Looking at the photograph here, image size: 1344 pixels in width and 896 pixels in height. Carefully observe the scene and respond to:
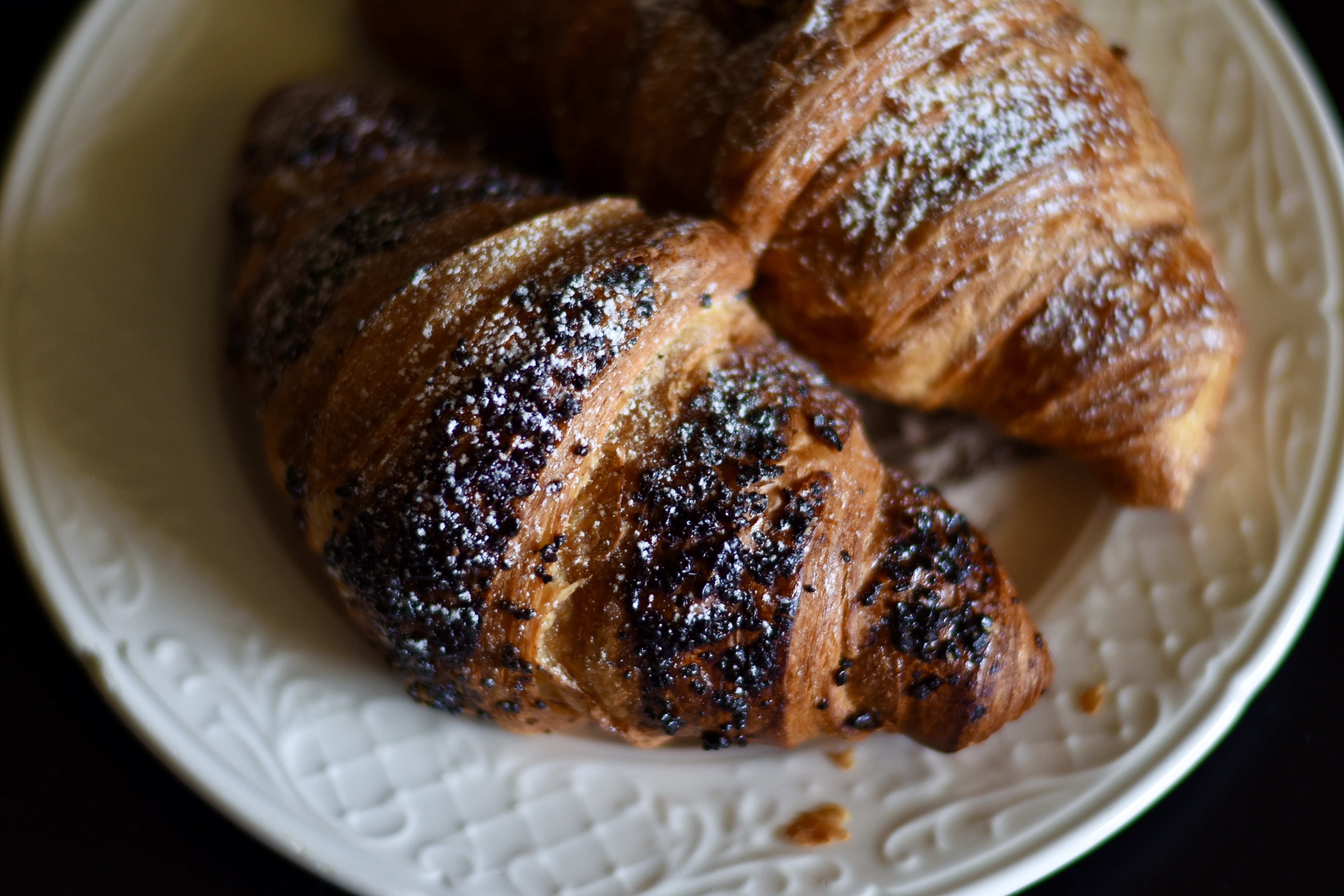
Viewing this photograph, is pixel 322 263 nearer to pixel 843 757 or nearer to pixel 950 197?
pixel 950 197

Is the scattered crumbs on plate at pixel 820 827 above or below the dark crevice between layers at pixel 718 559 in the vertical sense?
below

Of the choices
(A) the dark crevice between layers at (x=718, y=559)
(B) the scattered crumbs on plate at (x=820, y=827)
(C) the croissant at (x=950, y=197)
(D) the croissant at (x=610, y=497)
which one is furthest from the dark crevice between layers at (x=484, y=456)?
(B) the scattered crumbs on plate at (x=820, y=827)

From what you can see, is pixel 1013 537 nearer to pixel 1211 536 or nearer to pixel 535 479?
pixel 1211 536

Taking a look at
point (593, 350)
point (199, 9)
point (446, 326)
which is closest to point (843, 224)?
point (593, 350)

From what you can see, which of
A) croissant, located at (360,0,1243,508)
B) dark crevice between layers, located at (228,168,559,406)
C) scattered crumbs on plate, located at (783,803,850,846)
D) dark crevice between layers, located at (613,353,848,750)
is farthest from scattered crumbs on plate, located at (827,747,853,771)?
dark crevice between layers, located at (228,168,559,406)

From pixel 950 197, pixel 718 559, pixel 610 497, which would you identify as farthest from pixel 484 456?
pixel 950 197

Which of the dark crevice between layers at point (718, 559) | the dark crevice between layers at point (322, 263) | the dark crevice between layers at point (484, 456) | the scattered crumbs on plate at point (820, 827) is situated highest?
the dark crevice between layers at point (322, 263)

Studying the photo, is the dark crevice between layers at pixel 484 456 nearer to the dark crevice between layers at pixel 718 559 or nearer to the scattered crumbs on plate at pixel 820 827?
the dark crevice between layers at pixel 718 559
